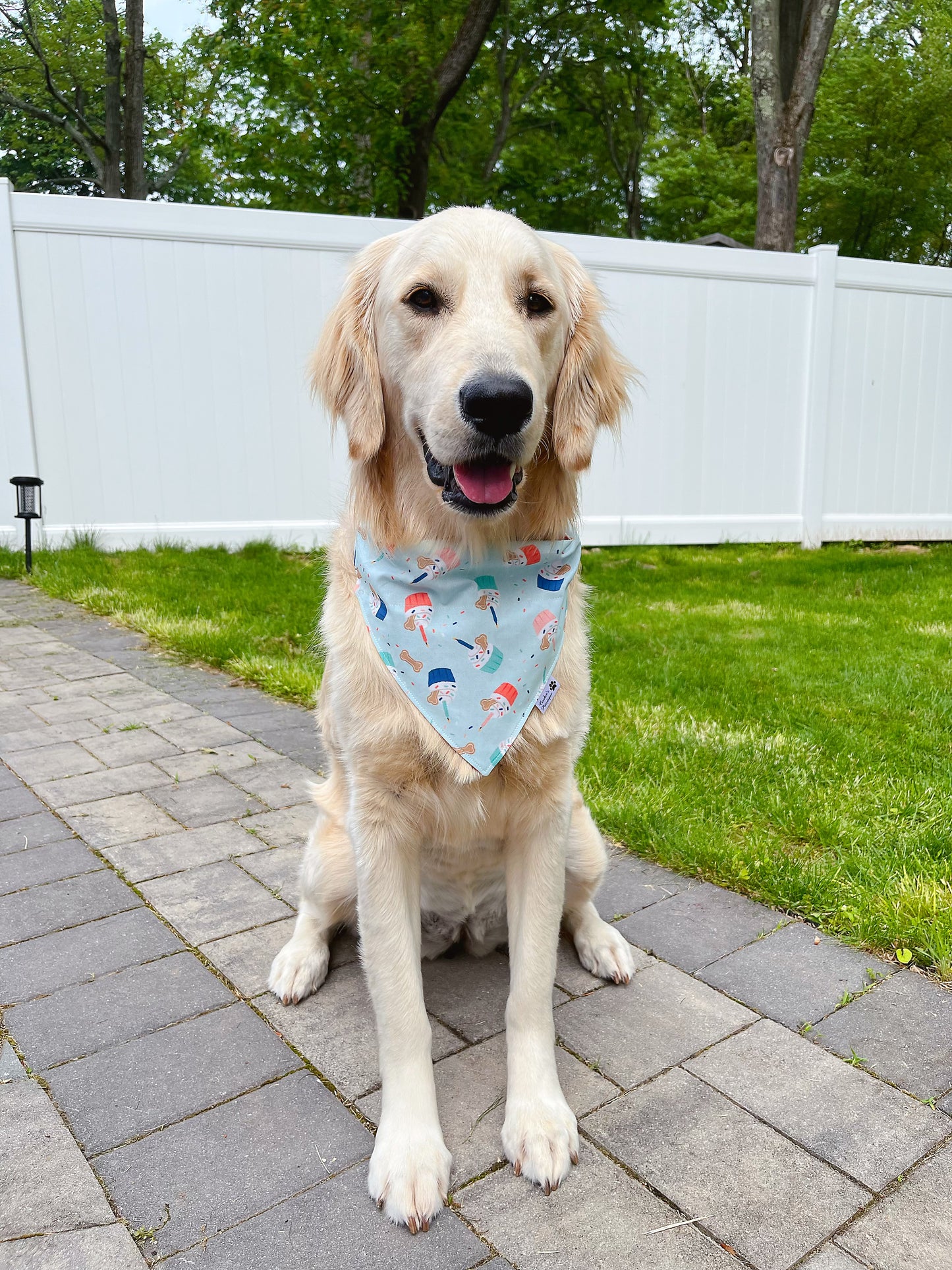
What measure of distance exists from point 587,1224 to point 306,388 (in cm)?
Result: 723

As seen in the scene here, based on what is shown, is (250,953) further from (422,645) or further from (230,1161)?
(422,645)

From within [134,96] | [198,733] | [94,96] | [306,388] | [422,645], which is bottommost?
[198,733]

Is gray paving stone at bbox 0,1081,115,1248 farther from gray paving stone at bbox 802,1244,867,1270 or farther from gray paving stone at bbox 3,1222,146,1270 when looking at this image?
gray paving stone at bbox 802,1244,867,1270

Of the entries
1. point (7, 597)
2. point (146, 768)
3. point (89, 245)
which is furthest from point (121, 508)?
point (146, 768)

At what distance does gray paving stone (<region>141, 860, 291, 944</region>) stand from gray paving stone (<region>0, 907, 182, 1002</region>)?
64 millimetres

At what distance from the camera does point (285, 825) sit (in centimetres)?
320

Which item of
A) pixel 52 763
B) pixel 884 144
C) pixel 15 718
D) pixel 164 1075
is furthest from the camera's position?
pixel 884 144

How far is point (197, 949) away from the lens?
246 cm

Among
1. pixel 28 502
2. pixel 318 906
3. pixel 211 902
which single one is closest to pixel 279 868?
pixel 211 902

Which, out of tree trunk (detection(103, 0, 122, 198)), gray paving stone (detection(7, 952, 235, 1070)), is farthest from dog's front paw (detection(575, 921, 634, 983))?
tree trunk (detection(103, 0, 122, 198))

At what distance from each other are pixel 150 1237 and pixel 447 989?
0.90 meters

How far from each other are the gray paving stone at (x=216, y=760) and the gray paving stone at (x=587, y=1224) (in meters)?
2.26

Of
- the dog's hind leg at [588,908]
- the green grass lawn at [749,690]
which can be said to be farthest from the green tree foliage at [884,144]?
the dog's hind leg at [588,908]

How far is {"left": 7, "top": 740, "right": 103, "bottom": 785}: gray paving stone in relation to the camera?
3617 mm
